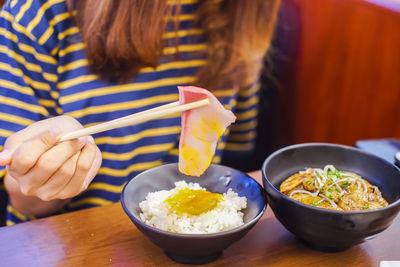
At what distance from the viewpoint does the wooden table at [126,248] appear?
1.05 meters

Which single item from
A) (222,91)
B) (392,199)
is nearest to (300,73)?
(222,91)

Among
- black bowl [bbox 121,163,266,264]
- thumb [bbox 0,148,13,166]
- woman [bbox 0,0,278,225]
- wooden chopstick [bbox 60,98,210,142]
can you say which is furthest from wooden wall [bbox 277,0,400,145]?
thumb [bbox 0,148,13,166]

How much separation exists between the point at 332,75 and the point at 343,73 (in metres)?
0.09

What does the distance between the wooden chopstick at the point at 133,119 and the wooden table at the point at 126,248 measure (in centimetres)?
30

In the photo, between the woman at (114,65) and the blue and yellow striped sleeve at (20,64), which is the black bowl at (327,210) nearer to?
the woman at (114,65)

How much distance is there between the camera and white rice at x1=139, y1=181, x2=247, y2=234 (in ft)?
3.37

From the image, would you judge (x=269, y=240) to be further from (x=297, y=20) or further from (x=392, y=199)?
(x=297, y=20)

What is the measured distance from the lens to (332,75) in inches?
105

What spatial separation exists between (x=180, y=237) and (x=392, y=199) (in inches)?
24.0

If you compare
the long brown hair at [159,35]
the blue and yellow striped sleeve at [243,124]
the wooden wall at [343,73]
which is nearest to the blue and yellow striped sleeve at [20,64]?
the long brown hair at [159,35]

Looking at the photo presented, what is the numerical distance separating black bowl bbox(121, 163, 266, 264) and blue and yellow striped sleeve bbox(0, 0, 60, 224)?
577 mm

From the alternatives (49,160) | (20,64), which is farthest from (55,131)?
(20,64)

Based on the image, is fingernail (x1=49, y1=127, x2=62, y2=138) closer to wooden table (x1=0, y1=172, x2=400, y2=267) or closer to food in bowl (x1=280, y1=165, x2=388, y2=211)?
wooden table (x1=0, y1=172, x2=400, y2=267)

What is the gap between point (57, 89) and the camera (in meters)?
1.62
